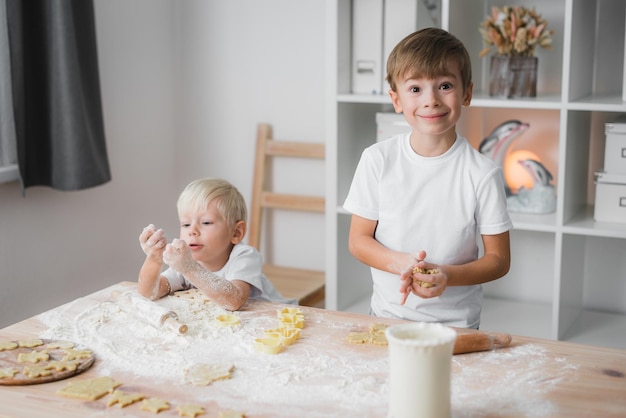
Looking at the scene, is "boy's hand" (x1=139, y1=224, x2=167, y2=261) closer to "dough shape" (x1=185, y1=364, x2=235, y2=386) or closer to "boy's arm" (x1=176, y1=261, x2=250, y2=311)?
"boy's arm" (x1=176, y1=261, x2=250, y2=311)

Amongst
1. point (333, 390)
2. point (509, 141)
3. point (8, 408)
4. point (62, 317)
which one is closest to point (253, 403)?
point (333, 390)

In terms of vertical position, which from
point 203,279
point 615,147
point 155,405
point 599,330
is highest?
point 615,147

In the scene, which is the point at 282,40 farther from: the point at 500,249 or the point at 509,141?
the point at 500,249

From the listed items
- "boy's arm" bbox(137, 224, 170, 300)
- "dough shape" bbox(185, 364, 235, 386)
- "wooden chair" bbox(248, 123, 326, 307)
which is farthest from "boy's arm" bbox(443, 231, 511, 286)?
"wooden chair" bbox(248, 123, 326, 307)

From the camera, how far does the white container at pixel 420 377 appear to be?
1114 millimetres

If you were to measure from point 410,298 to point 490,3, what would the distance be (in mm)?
1437

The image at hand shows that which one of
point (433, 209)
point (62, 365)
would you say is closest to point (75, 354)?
point (62, 365)

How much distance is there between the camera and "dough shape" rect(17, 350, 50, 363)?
4.58 ft

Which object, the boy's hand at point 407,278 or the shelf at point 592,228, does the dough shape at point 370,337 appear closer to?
the boy's hand at point 407,278

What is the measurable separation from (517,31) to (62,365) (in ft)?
5.78

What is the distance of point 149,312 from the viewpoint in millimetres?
1586

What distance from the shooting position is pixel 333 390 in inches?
50.3

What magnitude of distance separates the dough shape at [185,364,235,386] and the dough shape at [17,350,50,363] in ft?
0.87

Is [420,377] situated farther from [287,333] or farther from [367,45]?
[367,45]
